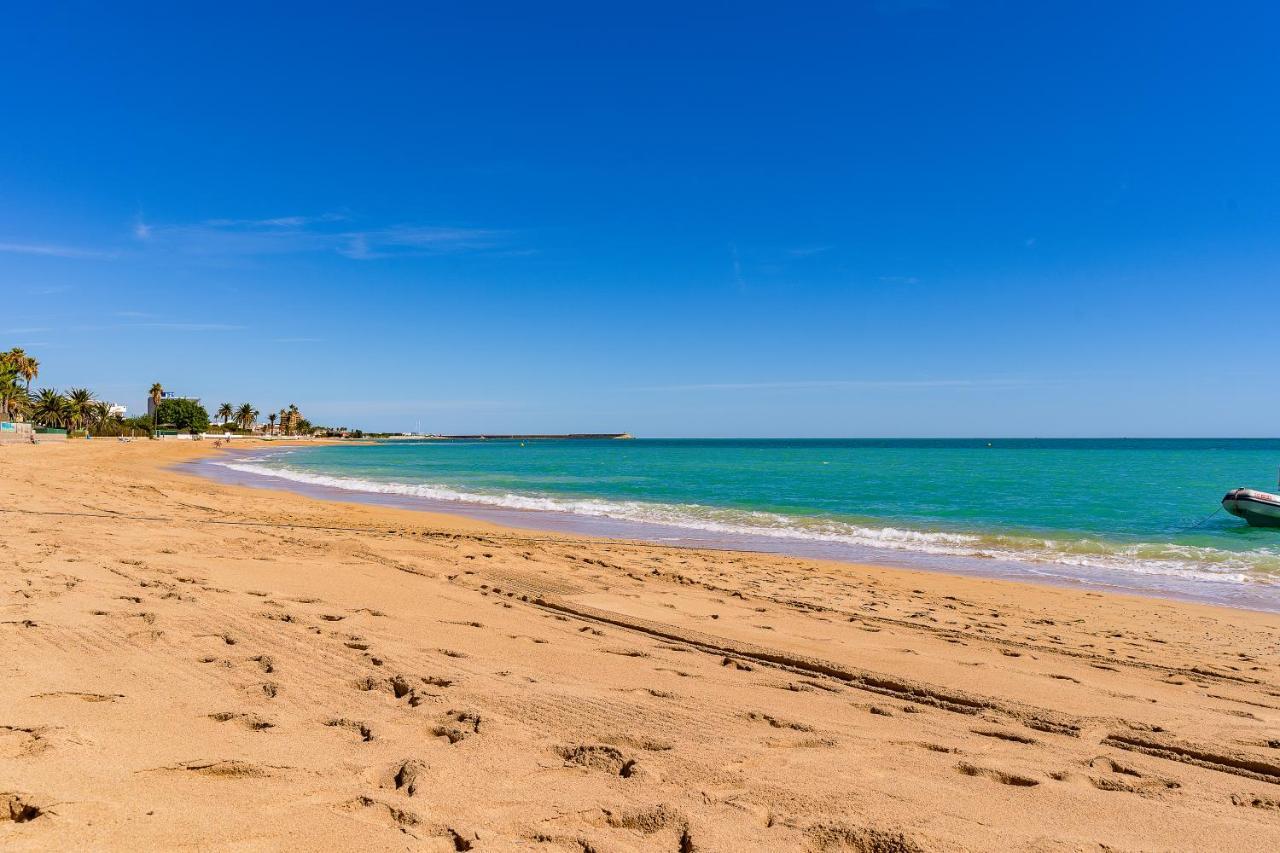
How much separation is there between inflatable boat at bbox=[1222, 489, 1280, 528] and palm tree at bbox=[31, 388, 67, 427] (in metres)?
133

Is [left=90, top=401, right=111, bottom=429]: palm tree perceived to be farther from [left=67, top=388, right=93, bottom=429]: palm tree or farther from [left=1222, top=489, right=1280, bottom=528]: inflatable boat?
[left=1222, top=489, right=1280, bottom=528]: inflatable boat

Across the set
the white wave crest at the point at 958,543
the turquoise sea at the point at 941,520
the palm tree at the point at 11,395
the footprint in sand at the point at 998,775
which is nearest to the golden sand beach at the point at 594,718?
the footprint in sand at the point at 998,775

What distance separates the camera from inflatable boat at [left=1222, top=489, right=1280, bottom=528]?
20625mm

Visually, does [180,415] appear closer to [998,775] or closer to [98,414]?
[98,414]

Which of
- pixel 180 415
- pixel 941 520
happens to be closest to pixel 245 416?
pixel 180 415

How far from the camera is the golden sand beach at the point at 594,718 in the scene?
315 centimetres

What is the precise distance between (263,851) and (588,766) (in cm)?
Answer: 156

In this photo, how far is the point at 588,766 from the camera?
3740 mm

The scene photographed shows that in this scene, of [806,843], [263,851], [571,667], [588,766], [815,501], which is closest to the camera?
[263,851]

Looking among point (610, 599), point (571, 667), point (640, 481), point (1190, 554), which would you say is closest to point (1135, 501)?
point (1190, 554)

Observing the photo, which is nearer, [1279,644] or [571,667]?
[571,667]

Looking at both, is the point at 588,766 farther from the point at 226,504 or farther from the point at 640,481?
the point at 640,481

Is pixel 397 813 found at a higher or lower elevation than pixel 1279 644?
higher

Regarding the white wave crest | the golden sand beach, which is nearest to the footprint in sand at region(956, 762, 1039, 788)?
the golden sand beach
